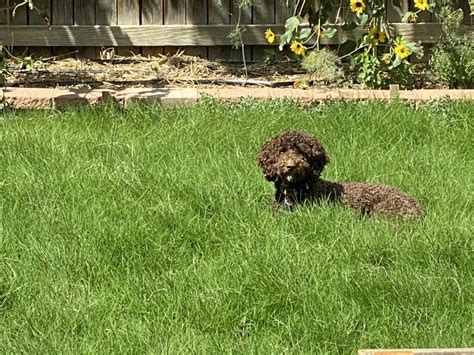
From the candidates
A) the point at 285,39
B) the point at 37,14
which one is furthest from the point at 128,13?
the point at 285,39

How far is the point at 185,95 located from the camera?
7.70 m

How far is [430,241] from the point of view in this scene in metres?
4.79

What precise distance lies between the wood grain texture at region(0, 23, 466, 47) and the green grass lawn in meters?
2.46

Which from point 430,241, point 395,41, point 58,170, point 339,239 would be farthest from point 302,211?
point 395,41

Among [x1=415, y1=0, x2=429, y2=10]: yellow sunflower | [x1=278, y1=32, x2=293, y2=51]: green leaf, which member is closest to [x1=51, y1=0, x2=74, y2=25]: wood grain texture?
[x1=278, y1=32, x2=293, y2=51]: green leaf

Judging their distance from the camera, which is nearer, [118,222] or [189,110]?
[118,222]

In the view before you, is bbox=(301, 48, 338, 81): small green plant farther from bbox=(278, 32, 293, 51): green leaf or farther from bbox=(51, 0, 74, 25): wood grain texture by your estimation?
bbox=(51, 0, 74, 25): wood grain texture

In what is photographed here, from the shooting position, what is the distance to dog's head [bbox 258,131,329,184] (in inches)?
205

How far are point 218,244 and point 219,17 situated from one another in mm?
4865

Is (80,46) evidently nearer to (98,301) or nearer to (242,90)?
(242,90)

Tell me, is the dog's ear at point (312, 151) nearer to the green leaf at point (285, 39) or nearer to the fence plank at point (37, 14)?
the green leaf at point (285, 39)

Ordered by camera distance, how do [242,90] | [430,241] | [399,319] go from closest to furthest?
1. [399,319]
2. [430,241]
3. [242,90]

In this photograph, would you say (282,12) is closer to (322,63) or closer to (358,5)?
(322,63)

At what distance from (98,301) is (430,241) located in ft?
5.44
